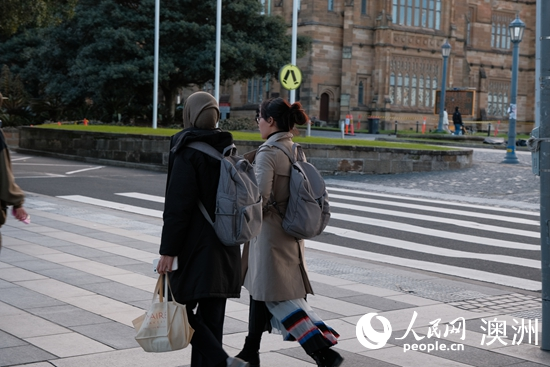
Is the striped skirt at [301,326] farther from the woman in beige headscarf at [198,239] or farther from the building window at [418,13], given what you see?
the building window at [418,13]

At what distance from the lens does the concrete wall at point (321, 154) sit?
22078 mm

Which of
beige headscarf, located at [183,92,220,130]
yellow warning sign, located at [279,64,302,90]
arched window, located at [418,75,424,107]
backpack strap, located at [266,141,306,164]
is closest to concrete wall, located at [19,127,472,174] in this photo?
yellow warning sign, located at [279,64,302,90]

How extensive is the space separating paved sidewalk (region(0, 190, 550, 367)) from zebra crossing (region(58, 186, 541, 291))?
2.15 ft

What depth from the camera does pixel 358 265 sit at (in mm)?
9844

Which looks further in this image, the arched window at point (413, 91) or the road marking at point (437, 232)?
the arched window at point (413, 91)

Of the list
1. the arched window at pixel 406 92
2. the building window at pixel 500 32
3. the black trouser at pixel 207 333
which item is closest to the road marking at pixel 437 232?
the black trouser at pixel 207 333

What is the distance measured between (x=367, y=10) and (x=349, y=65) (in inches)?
170

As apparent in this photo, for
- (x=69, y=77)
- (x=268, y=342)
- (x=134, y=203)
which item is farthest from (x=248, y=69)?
(x=268, y=342)

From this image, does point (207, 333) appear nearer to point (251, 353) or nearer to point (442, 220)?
point (251, 353)

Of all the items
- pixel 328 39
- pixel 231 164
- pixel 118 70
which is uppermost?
pixel 328 39

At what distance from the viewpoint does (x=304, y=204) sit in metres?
5.35

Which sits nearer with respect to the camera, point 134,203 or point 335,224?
point 335,224

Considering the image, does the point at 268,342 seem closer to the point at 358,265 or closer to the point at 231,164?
the point at 231,164

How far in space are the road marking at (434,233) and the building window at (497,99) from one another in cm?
5268
